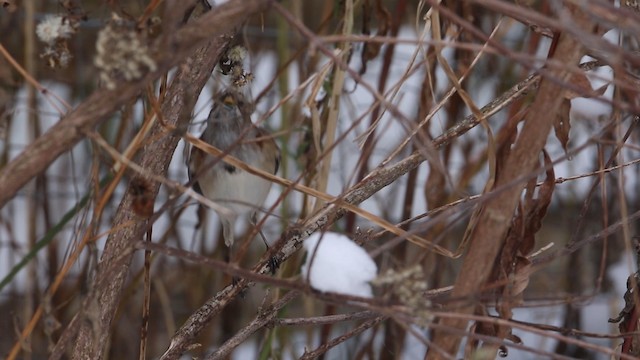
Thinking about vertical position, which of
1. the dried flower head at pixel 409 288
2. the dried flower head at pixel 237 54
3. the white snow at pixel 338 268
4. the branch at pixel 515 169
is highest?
the dried flower head at pixel 237 54

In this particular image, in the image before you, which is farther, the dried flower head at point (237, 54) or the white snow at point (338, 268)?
the dried flower head at point (237, 54)

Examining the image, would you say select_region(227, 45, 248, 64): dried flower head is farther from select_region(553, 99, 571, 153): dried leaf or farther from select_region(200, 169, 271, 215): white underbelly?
select_region(200, 169, 271, 215): white underbelly

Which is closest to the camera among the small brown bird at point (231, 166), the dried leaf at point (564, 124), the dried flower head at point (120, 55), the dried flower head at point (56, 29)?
the dried flower head at point (120, 55)

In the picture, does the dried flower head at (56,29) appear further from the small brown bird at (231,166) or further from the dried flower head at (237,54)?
the small brown bird at (231,166)

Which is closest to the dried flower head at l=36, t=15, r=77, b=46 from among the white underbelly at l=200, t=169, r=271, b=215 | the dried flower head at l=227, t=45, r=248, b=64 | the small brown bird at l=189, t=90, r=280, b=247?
the dried flower head at l=227, t=45, r=248, b=64

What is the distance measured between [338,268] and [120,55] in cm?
26

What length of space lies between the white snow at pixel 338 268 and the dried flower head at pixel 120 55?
21cm

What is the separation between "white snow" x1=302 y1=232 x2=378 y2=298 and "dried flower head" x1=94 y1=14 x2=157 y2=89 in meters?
0.21

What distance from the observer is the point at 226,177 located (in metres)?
1.65

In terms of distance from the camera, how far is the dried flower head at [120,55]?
70 cm

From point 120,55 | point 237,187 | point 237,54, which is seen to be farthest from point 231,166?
point 120,55

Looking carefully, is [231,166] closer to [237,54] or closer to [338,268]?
[237,54]

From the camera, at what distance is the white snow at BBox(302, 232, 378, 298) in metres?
0.78

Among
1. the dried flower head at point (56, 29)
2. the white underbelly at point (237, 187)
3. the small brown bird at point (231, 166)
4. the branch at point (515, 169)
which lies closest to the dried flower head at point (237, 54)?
the dried flower head at point (56, 29)
